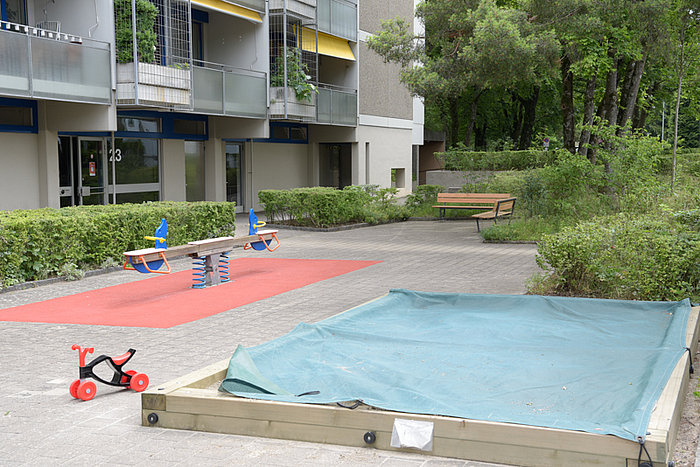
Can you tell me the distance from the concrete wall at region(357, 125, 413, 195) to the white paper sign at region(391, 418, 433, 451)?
26527 mm

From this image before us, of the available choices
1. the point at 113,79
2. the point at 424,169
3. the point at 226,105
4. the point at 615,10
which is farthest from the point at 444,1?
the point at 424,169

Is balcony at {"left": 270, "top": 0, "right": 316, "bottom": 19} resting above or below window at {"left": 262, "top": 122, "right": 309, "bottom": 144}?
above

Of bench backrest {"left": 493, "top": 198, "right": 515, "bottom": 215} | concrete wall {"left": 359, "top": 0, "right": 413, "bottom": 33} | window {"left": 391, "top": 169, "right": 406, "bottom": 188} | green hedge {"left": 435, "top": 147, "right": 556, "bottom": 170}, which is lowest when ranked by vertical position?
bench backrest {"left": 493, "top": 198, "right": 515, "bottom": 215}

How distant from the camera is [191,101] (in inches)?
776

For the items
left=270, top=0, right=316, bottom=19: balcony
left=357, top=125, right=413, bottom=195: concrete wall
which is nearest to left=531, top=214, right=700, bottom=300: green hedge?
left=270, top=0, right=316, bottom=19: balcony

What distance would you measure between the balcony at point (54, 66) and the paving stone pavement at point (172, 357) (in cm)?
499

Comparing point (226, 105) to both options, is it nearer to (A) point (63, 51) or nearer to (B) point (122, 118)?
(B) point (122, 118)

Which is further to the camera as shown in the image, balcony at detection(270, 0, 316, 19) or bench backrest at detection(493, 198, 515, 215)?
balcony at detection(270, 0, 316, 19)

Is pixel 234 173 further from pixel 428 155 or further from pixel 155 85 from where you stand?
pixel 428 155

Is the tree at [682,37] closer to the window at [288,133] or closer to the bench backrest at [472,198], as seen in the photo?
the bench backrest at [472,198]

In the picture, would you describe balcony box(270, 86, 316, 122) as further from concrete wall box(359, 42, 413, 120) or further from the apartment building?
concrete wall box(359, 42, 413, 120)

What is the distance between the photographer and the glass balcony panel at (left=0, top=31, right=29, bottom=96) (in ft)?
48.2

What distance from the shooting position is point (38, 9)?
1823 cm

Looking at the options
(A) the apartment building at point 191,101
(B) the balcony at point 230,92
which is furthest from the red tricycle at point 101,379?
(B) the balcony at point 230,92
